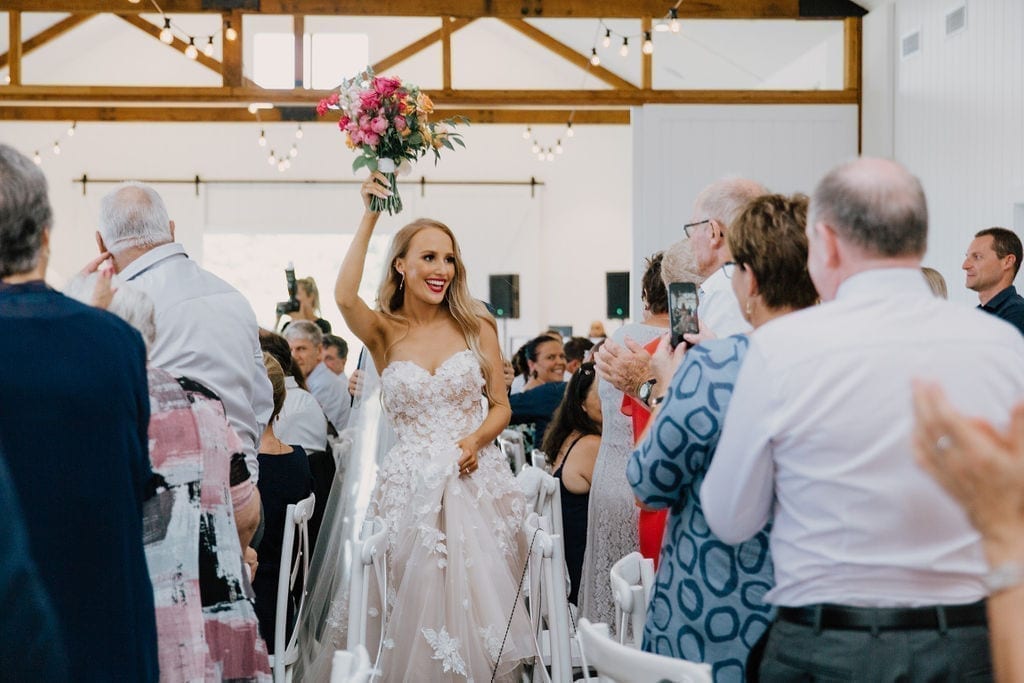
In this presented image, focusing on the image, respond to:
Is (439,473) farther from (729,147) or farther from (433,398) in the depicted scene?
(729,147)

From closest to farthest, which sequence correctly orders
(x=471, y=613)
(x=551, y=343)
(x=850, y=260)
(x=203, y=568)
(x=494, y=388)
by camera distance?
(x=850, y=260) → (x=203, y=568) → (x=471, y=613) → (x=494, y=388) → (x=551, y=343)

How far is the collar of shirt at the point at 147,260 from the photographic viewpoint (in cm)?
317

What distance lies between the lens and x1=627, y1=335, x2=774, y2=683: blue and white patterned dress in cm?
198

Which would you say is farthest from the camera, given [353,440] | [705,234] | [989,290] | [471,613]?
[989,290]

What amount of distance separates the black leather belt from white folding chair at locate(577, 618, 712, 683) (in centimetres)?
18

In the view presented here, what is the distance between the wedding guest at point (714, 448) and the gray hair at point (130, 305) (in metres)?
0.93

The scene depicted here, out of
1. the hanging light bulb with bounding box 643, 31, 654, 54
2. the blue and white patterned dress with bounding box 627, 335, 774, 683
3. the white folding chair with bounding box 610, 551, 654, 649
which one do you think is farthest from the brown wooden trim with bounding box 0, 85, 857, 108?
the blue and white patterned dress with bounding box 627, 335, 774, 683

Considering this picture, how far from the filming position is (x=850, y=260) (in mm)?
1701

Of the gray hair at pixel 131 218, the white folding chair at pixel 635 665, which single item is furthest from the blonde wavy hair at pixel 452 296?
the white folding chair at pixel 635 665

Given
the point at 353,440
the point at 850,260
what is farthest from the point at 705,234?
the point at 353,440

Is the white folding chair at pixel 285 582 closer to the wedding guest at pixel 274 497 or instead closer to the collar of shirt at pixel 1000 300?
the wedding guest at pixel 274 497

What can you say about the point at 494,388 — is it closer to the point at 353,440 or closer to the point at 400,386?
the point at 400,386

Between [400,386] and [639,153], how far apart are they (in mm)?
7010

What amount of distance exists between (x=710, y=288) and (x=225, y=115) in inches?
499
